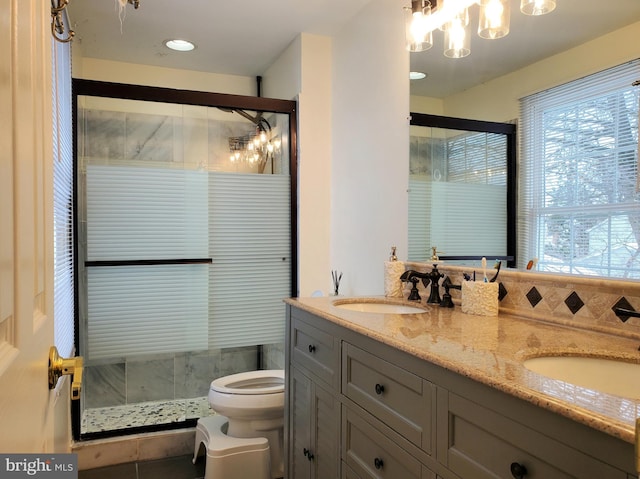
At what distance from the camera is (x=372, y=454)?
1278 millimetres

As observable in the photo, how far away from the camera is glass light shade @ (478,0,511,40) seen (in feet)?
5.41

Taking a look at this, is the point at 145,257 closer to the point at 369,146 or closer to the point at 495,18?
the point at 369,146

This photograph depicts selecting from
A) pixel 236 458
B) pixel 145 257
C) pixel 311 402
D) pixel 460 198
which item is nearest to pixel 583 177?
pixel 460 198

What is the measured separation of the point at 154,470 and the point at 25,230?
2.32m

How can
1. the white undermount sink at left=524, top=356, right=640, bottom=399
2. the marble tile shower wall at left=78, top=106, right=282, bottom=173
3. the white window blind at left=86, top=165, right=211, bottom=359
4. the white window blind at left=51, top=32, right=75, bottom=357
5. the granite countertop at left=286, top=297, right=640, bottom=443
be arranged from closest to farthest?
the granite countertop at left=286, top=297, right=640, bottom=443 → the white undermount sink at left=524, top=356, right=640, bottom=399 → the white window blind at left=51, top=32, right=75, bottom=357 → the white window blind at left=86, top=165, right=211, bottom=359 → the marble tile shower wall at left=78, top=106, right=282, bottom=173

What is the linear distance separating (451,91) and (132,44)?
216 centimetres

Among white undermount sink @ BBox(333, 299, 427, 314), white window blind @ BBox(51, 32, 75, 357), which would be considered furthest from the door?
white undermount sink @ BBox(333, 299, 427, 314)

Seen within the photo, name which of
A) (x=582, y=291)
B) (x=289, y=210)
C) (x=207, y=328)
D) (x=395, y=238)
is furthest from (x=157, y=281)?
(x=582, y=291)

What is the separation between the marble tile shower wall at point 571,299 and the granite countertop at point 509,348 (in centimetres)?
3

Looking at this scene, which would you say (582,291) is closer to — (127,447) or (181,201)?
(181,201)

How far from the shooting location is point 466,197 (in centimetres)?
192

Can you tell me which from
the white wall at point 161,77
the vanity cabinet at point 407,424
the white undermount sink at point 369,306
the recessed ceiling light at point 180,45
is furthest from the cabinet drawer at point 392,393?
the white wall at point 161,77

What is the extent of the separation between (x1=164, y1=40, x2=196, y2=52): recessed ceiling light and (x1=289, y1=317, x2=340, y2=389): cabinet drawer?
206 centimetres

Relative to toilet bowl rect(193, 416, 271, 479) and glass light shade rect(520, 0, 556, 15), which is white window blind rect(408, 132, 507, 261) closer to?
glass light shade rect(520, 0, 556, 15)
